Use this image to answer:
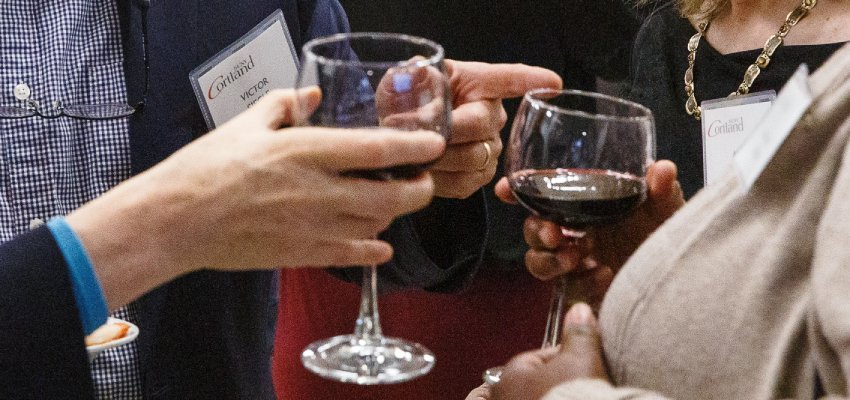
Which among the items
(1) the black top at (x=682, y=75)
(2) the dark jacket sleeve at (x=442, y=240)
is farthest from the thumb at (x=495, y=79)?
(1) the black top at (x=682, y=75)

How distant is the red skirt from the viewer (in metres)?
2.57

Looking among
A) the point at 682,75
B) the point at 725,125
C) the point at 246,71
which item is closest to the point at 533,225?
the point at 246,71

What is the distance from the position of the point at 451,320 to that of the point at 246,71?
3.69 feet

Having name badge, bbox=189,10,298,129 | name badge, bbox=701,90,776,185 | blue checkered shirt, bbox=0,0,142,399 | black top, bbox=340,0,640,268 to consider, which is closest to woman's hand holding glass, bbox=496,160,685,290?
name badge, bbox=189,10,298,129

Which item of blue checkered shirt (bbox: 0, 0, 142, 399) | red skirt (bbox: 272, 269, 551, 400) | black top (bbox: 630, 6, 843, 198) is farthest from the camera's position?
red skirt (bbox: 272, 269, 551, 400)

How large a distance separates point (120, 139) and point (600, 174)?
2.89 ft

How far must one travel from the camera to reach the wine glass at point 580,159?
3.66ft

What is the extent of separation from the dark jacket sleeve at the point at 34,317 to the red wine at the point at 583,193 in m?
0.57

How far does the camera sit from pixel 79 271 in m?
1.05

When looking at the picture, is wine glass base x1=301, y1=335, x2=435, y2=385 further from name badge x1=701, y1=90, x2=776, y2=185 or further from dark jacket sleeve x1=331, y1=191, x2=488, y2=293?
name badge x1=701, y1=90, x2=776, y2=185

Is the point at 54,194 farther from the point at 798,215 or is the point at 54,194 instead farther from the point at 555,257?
the point at 798,215

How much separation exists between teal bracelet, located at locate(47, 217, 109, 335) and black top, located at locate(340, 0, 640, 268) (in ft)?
5.81

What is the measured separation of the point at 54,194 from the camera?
1564mm

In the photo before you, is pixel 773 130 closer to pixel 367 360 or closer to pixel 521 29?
pixel 367 360
